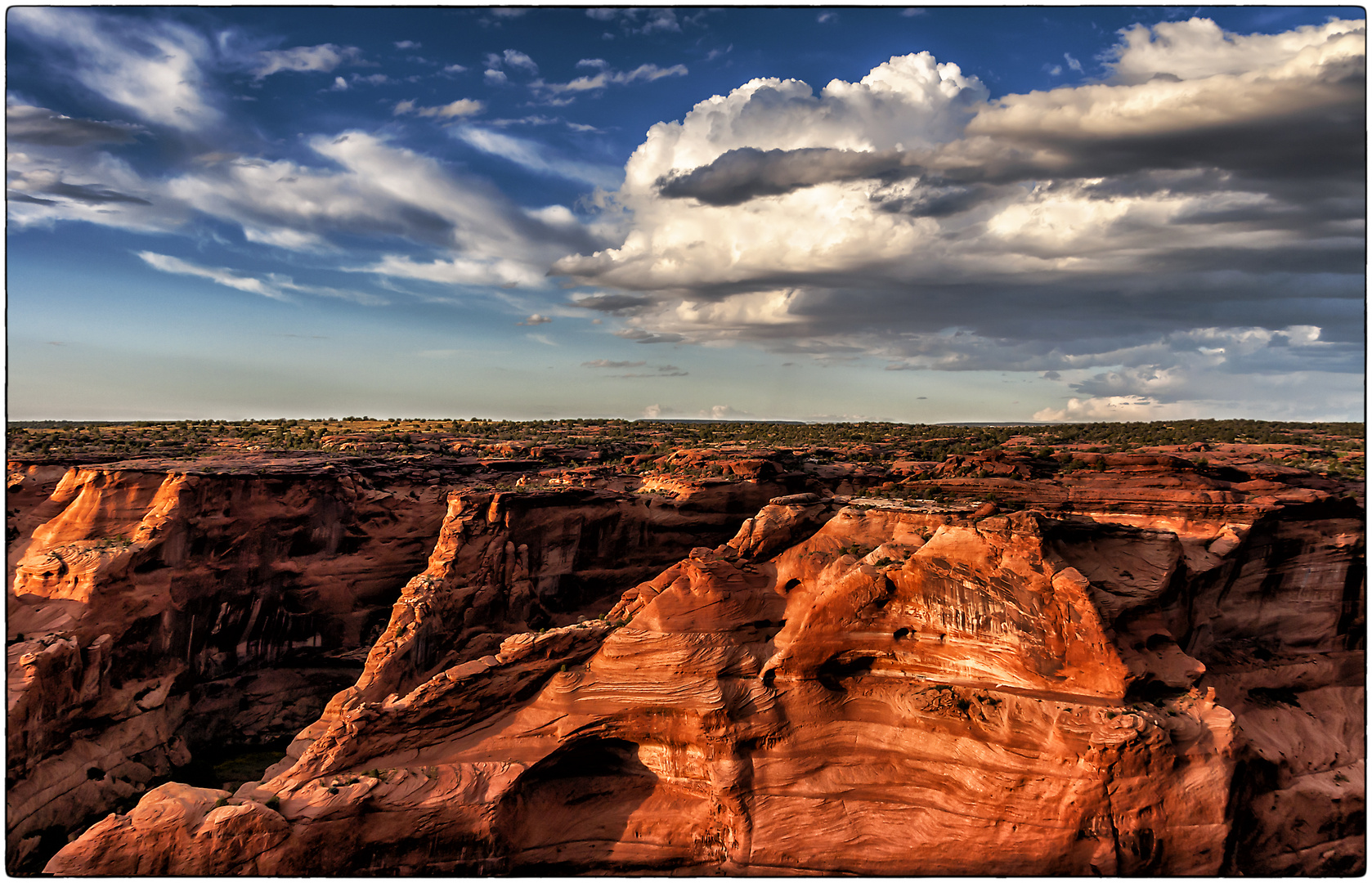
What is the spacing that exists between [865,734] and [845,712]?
701 mm

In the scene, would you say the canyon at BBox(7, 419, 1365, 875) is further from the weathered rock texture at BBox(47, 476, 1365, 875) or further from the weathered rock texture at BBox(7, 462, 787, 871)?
the weathered rock texture at BBox(7, 462, 787, 871)

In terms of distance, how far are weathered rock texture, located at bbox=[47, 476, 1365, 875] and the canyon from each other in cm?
7

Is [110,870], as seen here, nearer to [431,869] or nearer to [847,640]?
[431,869]

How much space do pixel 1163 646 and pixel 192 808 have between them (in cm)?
2344

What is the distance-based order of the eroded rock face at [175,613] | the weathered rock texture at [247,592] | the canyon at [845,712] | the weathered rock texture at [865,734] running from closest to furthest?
1. the weathered rock texture at [865,734]
2. the canyon at [845,712]
3. the eroded rock face at [175,613]
4. the weathered rock texture at [247,592]

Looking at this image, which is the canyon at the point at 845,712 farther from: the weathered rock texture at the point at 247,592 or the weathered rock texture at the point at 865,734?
the weathered rock texture at the point at 247,592

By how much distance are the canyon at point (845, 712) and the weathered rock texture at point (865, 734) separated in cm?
7

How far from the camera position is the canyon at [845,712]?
14.7 m

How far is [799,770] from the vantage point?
16609 millimetres

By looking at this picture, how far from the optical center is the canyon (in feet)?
48.2

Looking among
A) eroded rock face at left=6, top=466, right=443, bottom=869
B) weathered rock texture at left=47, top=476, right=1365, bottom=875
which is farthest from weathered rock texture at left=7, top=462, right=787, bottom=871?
weathered rock texture at left=47, top=476, right=1365, bottom=875

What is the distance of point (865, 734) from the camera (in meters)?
16.8

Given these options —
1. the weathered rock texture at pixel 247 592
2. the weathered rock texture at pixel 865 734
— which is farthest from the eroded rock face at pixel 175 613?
the weathered rock texture at pixel 865 734

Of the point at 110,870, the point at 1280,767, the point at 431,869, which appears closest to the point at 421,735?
the point at 431,869
